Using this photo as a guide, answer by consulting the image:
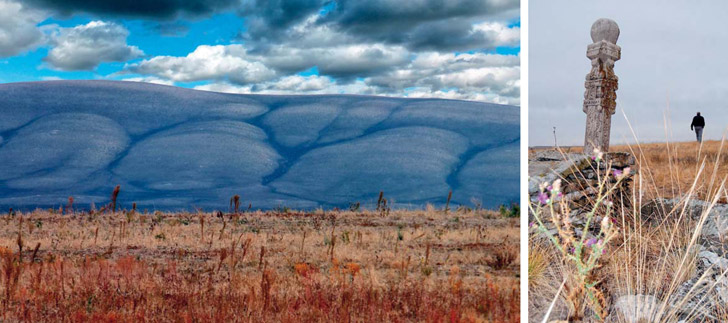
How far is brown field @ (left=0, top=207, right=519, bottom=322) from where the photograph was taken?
457 cm

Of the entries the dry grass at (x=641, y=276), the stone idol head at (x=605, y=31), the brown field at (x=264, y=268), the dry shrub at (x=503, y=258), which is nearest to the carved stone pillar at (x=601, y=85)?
the stone idol head at (x=605, y=31)

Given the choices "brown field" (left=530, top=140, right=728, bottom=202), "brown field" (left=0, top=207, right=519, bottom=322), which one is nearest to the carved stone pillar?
"brown field" (left=530, top=140, right=728, bottom=202)

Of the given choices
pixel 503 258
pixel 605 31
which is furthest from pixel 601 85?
pixel 503 258

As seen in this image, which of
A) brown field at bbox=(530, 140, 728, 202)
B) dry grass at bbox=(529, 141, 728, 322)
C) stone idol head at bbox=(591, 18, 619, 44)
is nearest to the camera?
dry grass at bbox=(529, 141, 728, 322)

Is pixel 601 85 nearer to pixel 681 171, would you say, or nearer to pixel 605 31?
pixel 605 31

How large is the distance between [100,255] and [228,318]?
3364 mm

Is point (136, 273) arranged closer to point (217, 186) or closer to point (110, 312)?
point (110, 312)

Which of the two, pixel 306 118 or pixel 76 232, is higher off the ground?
pixel 306 118

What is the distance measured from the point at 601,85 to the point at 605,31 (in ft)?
1.70

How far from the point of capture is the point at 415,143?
70.0 ft

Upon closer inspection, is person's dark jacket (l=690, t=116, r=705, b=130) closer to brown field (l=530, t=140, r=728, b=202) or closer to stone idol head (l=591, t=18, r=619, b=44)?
brown field (l=530, t=140, r=728, b=202)

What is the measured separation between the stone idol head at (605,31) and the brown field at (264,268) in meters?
2.41

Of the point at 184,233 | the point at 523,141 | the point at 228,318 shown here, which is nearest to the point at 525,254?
the point at 523,141

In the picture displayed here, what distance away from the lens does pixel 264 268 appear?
5453 millimetres
